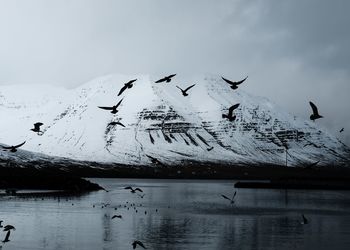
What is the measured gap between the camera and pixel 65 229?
198ft

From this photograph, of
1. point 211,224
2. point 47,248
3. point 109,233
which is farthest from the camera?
point 211,224

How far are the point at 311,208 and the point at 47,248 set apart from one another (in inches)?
2338

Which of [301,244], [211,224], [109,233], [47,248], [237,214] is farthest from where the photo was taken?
[237,214]

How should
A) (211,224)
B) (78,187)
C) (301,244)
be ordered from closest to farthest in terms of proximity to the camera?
(301,244) → (211,224) → (78,187)

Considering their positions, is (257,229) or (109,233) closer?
(109,233)

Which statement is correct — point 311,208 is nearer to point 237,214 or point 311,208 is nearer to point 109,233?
point 237,214

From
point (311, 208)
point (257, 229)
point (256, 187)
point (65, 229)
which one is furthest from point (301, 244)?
point (256, 187)

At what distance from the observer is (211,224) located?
68.3m

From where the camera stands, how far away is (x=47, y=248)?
4734cm

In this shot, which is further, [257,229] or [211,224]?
[211,224]

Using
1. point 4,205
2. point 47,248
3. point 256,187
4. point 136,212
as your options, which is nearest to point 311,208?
point 136,212

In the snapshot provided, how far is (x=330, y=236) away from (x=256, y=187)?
137025 millimetres

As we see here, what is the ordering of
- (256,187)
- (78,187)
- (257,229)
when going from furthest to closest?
(256,187), (78,187), (257,229)

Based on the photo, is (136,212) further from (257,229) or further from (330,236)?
(330,236)
